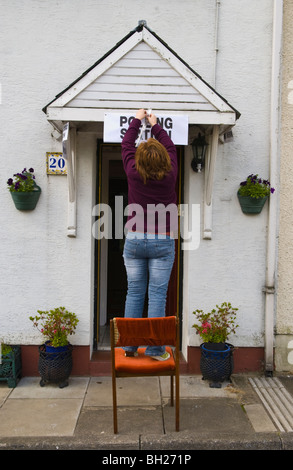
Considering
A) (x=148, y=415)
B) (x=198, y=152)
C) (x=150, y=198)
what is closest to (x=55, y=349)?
(x=148, y=415)

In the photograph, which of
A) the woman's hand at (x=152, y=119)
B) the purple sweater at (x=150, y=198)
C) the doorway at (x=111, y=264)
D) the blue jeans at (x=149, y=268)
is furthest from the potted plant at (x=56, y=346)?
the woman's hand at (x=152, y=119)

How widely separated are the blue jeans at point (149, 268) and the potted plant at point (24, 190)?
59.7 inches

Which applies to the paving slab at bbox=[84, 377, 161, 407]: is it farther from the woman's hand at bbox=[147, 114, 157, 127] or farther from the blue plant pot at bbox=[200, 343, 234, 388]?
the woman's hand at bbox=[147, 114, 157, 127]

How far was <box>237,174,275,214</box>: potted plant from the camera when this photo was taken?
4578 mm

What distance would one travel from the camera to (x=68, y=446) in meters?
3.36

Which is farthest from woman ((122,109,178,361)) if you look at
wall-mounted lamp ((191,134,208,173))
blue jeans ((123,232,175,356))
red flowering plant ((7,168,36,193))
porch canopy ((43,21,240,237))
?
red flowering plant ((7,168,36,193))

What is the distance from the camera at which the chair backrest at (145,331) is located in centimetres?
319

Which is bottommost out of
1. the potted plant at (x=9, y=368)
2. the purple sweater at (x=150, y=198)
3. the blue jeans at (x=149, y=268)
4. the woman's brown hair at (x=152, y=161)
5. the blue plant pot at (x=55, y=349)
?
the potted plant at (x=9, y=368)

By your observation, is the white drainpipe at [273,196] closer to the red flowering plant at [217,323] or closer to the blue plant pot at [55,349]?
the red flowering plant at [217,323]

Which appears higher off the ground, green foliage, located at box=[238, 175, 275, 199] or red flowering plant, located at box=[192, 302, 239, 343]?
green foliage, located at box=[238, 175, 275, 199]

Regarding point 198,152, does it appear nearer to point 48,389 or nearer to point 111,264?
point 48,389

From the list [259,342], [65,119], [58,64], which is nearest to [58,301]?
[65,119]

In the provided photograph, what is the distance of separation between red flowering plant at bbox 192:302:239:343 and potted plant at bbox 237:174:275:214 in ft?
3.69

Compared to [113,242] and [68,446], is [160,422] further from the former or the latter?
[113,242]
